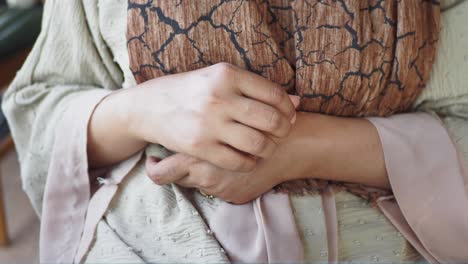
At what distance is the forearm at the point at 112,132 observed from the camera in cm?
71

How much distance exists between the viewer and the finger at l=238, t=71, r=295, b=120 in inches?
24.4

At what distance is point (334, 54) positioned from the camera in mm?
664

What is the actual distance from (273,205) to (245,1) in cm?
27

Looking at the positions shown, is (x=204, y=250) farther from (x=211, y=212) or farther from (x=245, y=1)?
(x=245, y=1)

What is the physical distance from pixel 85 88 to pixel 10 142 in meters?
1.08

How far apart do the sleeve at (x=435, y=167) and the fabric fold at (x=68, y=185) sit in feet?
1.34

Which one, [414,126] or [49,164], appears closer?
[414,126]

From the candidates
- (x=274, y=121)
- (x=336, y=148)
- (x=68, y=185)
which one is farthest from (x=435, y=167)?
(x=68, y=185)

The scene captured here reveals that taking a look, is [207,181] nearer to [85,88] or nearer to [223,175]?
[223,175]

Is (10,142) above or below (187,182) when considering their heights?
below

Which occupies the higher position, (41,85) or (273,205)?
(41,85)

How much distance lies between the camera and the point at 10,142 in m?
1.76

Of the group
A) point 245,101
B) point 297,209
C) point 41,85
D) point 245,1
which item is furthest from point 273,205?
point 41,85

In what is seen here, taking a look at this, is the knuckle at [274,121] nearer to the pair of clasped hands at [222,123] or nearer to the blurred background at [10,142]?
the pair of clasped hands at [222,123]
